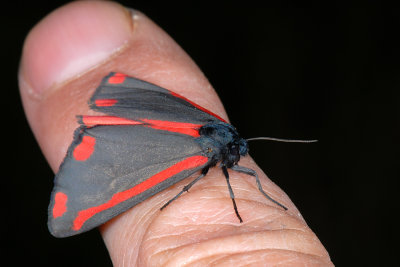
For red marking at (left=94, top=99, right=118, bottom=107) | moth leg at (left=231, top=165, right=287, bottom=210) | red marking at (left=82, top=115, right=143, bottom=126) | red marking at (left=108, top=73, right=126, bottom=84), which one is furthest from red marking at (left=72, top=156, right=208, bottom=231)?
red marking at (left=108, top=73, right=126, bottom=84)

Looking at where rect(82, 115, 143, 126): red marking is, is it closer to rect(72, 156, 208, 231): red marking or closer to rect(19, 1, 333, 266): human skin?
rect(72, 156, 208, 231): red marking

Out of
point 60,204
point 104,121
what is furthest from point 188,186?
point 60,204

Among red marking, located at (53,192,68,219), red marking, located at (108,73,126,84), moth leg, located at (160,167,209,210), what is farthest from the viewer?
red marking, located at (108,73,126,84)

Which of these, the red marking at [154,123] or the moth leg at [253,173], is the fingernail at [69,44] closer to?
the red marking at [154,123]

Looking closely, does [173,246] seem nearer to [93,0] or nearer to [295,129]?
[93,0]

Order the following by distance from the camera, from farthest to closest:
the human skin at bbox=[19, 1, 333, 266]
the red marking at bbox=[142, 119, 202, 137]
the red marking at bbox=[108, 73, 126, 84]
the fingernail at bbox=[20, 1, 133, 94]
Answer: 1. the fingernail at bbox=[20, 1, 133, 94]
2. the red marking at bbox=[108, 73, 126, 84]
3. the red marking at bbox=[142, 119, 202, 137]
4. the human skin at bbox=[19, 1, 333, 266]

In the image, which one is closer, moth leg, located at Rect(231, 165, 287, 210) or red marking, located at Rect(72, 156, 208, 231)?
red marking, located at Rect(72, 156, 208, 231)

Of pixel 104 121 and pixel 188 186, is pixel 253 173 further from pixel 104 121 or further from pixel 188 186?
pixel 104 121
